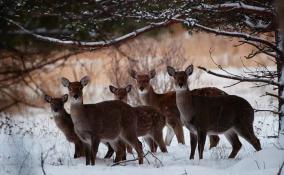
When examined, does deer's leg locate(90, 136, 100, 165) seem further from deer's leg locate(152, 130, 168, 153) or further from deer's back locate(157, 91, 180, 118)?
deer's back locate(157, 91, 180, 118)

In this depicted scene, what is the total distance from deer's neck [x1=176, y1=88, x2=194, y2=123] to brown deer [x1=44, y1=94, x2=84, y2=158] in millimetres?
1980

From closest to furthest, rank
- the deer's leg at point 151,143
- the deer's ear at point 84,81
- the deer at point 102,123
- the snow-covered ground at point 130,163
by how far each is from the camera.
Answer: the snow-covered ground at point 130,163
the deer at point 102,123
the deer's ear at point 84,81
the deer's leg at point 151,143

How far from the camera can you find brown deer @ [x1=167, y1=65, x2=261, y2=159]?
1128cm

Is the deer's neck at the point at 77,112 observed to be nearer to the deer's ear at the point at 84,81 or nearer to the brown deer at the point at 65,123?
the deer's ear at the point at 84,81

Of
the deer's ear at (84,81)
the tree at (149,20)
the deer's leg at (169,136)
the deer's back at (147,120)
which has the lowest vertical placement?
the deer's leg at (169,136)

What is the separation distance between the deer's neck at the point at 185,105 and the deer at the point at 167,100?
2.32 m

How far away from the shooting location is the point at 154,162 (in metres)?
10.7

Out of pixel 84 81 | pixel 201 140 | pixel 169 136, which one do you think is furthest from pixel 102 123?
pixel 169 136

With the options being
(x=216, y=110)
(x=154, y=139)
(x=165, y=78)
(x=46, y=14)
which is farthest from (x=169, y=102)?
(x=46, y=14)

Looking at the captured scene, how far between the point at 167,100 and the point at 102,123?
4013 mm

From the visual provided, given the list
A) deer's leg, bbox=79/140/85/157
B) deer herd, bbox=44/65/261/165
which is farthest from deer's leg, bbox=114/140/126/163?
deer's leg, bbox=79/140/85/157

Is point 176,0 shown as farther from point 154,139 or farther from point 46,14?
point 46,14

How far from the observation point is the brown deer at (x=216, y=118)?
1128cm

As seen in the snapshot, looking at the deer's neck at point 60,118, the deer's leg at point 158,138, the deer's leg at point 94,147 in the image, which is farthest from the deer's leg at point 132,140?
the deer's neck at point 60,118
